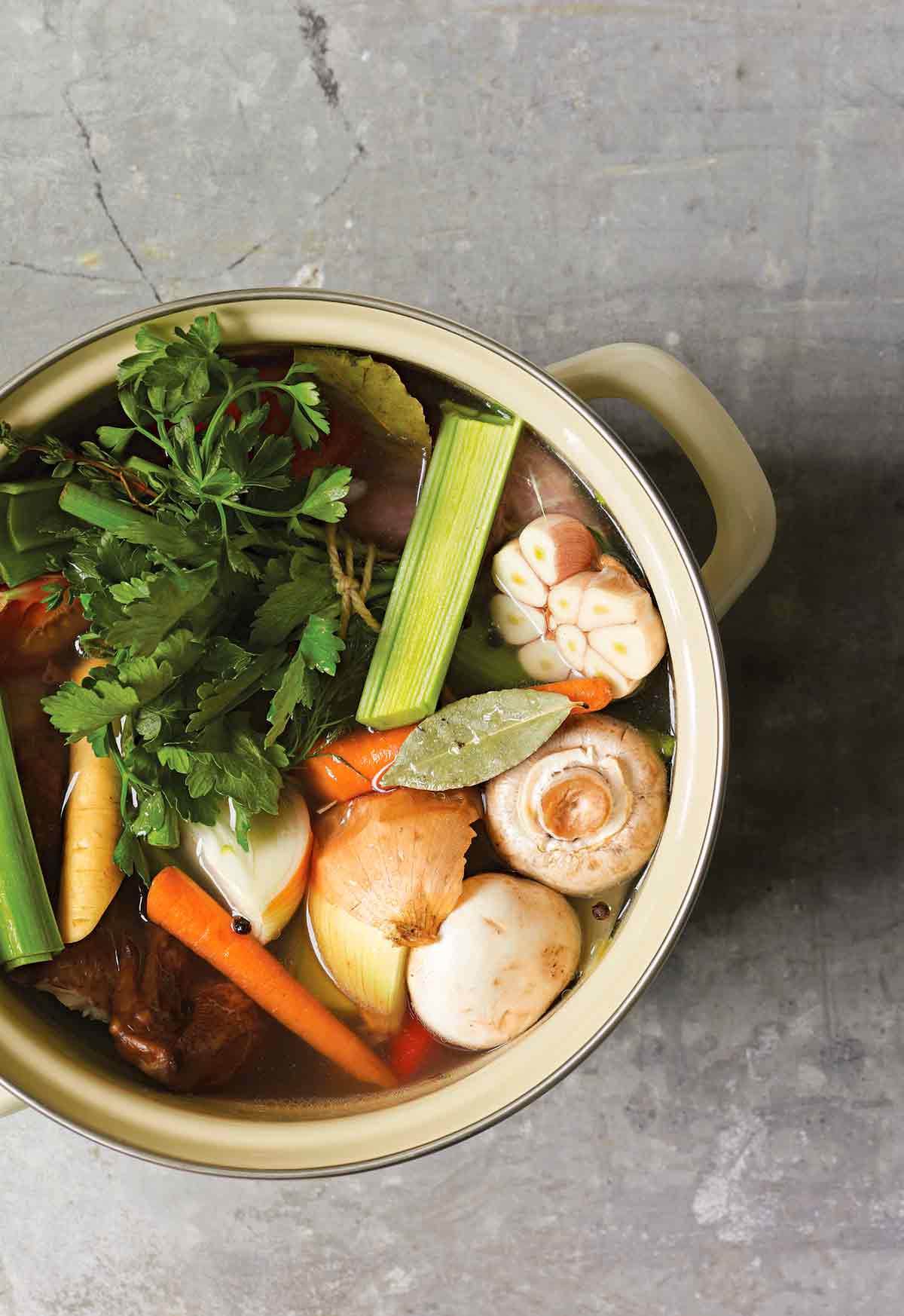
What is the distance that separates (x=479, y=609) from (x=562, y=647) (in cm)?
10

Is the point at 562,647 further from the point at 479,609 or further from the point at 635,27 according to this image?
the point at 635,27

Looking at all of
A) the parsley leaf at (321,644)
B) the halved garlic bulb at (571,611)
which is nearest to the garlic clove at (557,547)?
the halved garlic bulb at (571,611)

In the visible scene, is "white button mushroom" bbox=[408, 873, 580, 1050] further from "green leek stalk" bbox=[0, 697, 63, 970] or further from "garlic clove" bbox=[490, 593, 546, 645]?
"green leek stalk" bbox=[0, 697, 63, 970]

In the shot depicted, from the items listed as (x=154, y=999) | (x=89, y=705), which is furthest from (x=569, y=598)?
(x=154, y=999)

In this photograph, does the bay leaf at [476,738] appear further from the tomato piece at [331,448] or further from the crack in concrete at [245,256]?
the crack in concrete at [245,256]

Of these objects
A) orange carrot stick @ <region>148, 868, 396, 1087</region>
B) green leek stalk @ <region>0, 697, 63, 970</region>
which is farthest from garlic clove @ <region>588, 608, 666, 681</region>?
green leek stalk @ <region>0, 697, 63, 970</region>

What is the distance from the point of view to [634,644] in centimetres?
99

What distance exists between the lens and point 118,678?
942 millimetres

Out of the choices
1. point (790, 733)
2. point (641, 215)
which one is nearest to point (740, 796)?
point (790, 733)

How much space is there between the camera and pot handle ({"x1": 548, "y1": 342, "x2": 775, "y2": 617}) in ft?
3.09

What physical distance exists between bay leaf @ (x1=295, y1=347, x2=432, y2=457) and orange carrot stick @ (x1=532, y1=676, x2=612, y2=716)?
0.90 feet

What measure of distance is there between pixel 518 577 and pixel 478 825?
10.2 inches

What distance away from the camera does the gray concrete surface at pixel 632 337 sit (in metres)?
1.22

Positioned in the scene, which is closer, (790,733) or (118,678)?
(118,678)
